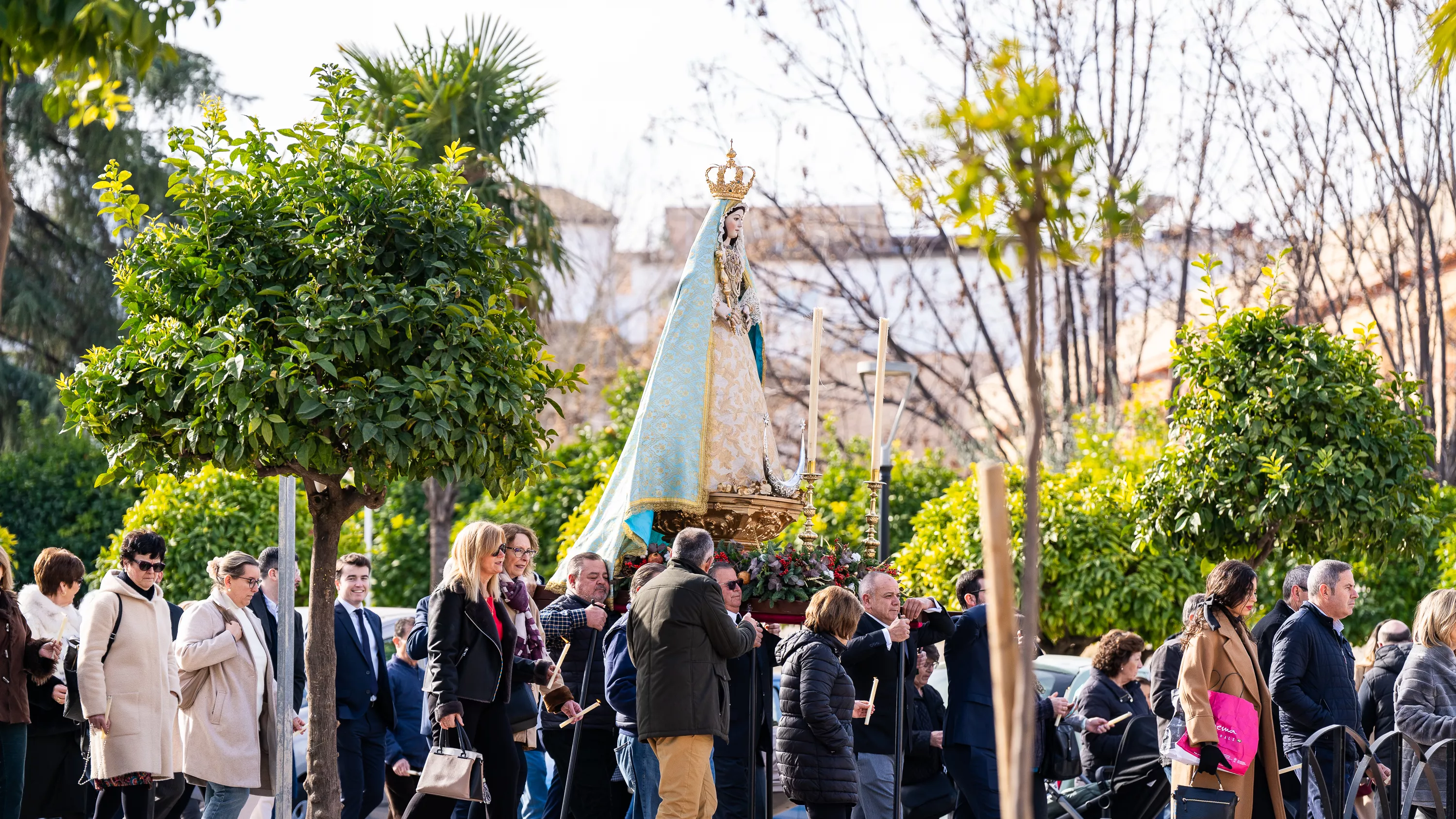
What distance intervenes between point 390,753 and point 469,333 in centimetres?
357

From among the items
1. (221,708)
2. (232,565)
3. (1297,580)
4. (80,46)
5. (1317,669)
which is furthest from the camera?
(1297,580)

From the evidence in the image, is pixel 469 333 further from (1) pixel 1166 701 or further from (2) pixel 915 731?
(1) pixel 1166 701

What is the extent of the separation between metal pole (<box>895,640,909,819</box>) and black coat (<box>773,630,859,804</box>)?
30 centimetres

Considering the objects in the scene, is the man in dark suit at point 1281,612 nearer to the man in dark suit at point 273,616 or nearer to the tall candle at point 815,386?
the tall candle at point 815,386

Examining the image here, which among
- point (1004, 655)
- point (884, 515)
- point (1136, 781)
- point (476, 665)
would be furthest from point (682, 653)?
point (884, 515)

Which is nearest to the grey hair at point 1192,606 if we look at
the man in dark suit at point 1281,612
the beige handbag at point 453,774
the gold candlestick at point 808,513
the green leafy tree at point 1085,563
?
the man in dark suit at point 1281,612

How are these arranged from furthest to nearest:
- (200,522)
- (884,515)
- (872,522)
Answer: (200,522) < (884,515) < (872,522)

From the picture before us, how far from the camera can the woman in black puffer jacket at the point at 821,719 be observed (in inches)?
283

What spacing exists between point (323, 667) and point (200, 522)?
1016 cm

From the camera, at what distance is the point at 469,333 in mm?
6441

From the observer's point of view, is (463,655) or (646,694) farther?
(463,655)

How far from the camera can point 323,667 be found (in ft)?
21.9

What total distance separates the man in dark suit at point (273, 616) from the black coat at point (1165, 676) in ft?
15.1

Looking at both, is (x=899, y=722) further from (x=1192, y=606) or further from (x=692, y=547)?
(x=1192, y=606)
